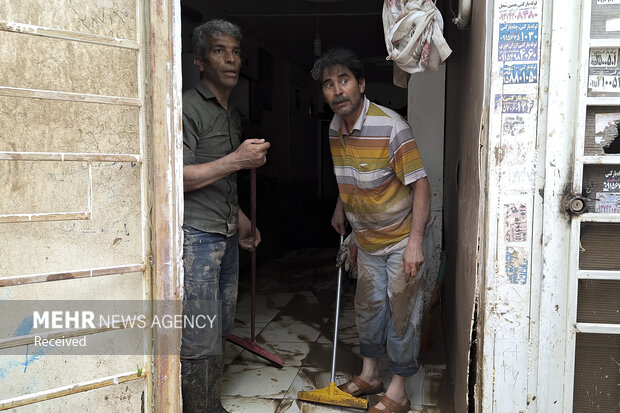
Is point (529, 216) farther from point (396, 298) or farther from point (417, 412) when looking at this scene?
point (417, 412)

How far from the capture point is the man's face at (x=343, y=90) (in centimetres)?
307

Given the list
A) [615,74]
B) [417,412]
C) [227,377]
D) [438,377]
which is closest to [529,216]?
[615,74]

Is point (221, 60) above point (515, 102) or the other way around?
above

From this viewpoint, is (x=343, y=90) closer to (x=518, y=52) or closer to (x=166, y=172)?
(x=518, y=52)

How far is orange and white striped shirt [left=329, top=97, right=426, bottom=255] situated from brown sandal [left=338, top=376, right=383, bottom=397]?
833mm

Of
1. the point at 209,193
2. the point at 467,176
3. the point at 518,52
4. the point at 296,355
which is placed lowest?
the point at 296,355

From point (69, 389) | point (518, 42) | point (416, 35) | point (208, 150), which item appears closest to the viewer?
point (69, 389)

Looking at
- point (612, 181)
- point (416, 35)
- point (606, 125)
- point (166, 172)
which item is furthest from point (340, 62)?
point (612, 181)

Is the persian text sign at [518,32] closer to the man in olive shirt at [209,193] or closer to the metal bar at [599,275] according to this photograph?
the metal bar at [599,275]

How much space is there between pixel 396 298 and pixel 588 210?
1.20 meters

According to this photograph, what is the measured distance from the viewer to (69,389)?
2139mm

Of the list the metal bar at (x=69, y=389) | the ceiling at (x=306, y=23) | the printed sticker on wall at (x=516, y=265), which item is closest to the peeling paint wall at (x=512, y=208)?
the printed sticker on wall at (x=516, y=265)

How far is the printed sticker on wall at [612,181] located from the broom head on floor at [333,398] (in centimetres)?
172

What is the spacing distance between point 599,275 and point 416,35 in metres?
1.40
